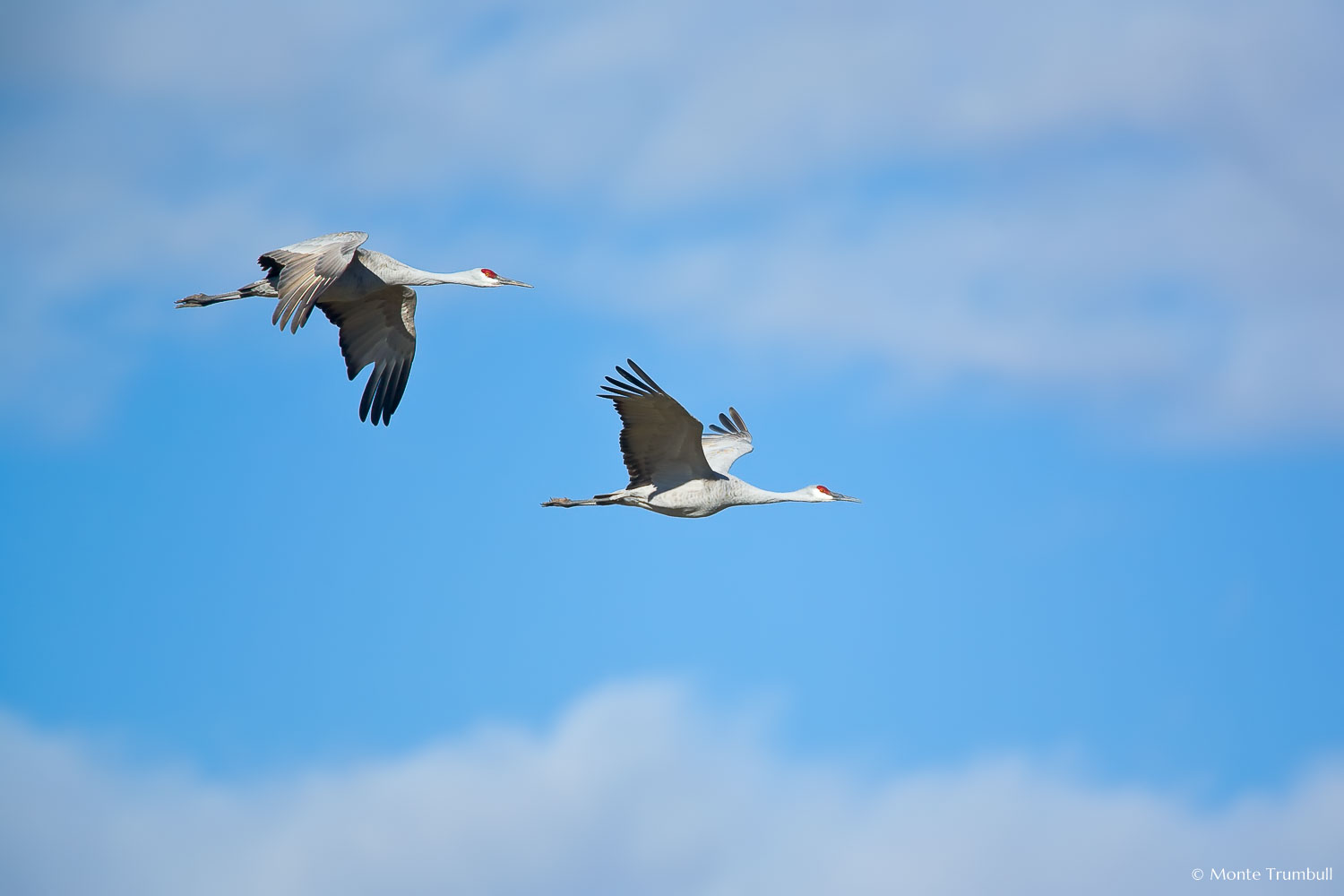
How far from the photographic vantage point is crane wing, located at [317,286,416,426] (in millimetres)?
17719

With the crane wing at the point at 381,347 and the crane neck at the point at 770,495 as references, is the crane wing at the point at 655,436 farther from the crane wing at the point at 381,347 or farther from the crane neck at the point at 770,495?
the crane wing at the point at 381,347

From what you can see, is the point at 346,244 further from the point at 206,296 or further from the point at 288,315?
the point at 206,296

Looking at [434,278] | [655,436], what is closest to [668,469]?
[655,436]

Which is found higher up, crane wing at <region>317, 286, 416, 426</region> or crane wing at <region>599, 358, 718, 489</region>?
crane wing at <region>317, 286, 416, 426</region>

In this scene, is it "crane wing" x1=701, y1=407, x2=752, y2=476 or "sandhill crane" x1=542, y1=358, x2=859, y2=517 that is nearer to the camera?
"sandhill crane" x1=542, y1=358, x2=859, y2=517

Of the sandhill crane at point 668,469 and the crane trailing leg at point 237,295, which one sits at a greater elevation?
the crane trailing leg at point 237,295

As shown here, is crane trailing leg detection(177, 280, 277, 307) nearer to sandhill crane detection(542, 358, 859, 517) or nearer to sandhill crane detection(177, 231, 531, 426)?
sandhill crane detection(177, 231, 531, 426)

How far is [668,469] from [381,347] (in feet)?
13.8

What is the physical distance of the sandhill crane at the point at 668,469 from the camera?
14773 mm

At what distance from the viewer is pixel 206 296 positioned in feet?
58.5

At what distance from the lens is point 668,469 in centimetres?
1562

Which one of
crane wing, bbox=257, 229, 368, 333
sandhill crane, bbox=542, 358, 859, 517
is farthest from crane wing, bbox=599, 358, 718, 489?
crane wing, bbox=257, 229, 368, 333

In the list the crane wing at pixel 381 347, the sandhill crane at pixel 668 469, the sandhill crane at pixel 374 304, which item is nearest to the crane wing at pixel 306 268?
the sandhill crane at pixel 374 304

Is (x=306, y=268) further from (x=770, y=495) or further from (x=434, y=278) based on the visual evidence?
(x=770, y=495)
